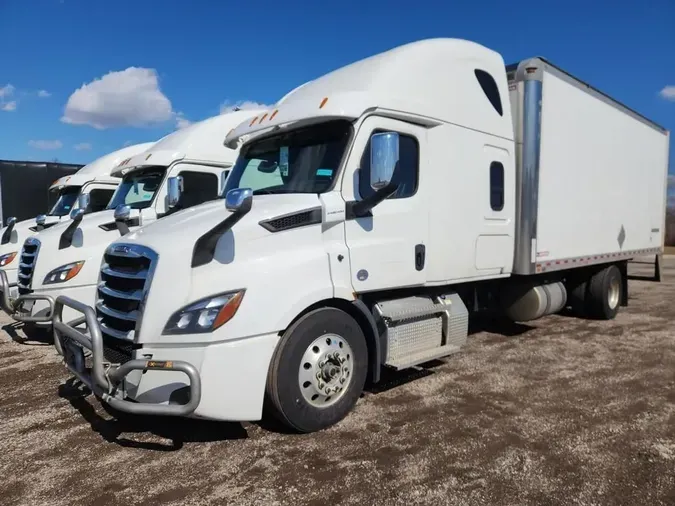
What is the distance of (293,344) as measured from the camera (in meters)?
3.81

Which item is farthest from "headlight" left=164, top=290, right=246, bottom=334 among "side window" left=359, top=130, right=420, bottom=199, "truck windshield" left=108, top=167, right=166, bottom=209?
"truck windshield" left=108, top=167, right=166, bottom=209

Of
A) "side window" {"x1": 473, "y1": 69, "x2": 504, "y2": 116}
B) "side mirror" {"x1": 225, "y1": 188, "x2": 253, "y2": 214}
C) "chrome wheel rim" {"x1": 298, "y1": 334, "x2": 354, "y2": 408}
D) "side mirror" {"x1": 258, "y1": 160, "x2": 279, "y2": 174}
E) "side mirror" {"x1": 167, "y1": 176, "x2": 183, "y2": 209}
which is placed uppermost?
"side window" {"x1": 473, "y1": 69, "x2": 504, "y2": 116}

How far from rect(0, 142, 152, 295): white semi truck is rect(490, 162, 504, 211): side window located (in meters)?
6.70

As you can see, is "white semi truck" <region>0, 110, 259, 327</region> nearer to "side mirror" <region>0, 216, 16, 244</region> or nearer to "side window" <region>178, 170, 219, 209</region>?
"side window" <region>178, 170, 219, 209</region>

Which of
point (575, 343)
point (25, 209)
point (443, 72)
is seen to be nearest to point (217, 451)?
point (443, 72)

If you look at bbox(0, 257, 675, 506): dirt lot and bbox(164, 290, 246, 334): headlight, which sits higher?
bbox(164, 290, 246, 334): headlight

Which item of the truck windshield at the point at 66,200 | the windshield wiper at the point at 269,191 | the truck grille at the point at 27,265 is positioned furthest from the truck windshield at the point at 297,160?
the truck windshield at the point at 66,200

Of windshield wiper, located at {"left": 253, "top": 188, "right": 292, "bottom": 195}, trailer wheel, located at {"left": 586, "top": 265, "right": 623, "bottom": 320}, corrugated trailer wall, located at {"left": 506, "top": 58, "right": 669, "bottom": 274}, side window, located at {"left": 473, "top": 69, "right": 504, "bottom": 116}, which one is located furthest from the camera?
trailer wheel, located at {"left": 586, "top": 265, "right": 623, "bottom": 320}

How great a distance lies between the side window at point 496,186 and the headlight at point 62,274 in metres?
5.30

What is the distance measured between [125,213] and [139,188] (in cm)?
283

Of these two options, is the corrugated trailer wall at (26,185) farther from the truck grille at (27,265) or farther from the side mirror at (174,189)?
the side mirror at (174,189)

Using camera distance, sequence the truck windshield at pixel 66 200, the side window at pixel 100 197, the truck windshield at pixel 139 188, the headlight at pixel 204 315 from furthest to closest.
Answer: the truck windshield at pixel 66 200 < the side window at pixel 100 197 < the truck windshield at pixel 139 188 < the headlight at pixel 204 315

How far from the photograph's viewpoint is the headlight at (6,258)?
8086mm

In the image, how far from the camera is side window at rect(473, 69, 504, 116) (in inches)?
226
